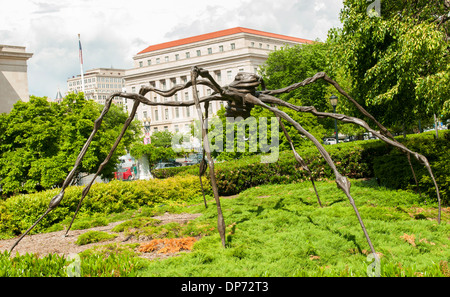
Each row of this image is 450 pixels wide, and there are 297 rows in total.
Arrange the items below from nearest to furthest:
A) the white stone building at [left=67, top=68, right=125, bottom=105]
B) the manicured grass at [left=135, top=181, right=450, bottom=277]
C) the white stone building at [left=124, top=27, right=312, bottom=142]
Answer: the manicured grass at [left=135, top=181, right=450, bottom=277] → the white stone building at [left=124, top=27, right=312, bottom=142] → the white stone building at [left=67, top=68, right=125, bottom=105]

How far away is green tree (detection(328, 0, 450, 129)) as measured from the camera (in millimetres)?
7410

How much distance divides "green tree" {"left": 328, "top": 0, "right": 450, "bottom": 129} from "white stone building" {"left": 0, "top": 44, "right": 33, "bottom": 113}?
90.5 feet

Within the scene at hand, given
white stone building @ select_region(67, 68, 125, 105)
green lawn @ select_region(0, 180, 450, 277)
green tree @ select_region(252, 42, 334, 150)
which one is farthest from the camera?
white stone building @ select_region(67, 68, 125, 105)

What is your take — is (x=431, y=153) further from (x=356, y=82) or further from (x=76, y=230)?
(x=76, y=230)

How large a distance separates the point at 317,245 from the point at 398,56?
586cm

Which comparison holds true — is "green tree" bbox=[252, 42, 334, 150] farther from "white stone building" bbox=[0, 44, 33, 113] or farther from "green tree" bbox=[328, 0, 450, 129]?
"white stone building" bbox=[0, 44, 33, 113]

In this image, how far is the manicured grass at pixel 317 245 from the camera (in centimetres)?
347

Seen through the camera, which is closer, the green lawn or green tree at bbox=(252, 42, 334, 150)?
the green lawn

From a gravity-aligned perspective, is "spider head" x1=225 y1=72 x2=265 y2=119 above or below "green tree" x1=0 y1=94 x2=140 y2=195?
above

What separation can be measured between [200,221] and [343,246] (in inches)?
108

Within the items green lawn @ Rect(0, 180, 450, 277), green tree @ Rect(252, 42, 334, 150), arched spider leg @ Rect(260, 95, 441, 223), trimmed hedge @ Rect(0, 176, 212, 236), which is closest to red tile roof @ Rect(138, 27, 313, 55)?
green tree @ Rect(252, 42, 334, 150)

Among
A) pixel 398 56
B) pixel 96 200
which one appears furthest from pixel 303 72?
pixel 96 200

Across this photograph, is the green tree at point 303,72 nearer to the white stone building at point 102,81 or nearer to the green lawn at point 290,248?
the green lawn at point 290,248

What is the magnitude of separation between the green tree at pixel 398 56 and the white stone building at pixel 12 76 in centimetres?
2758
